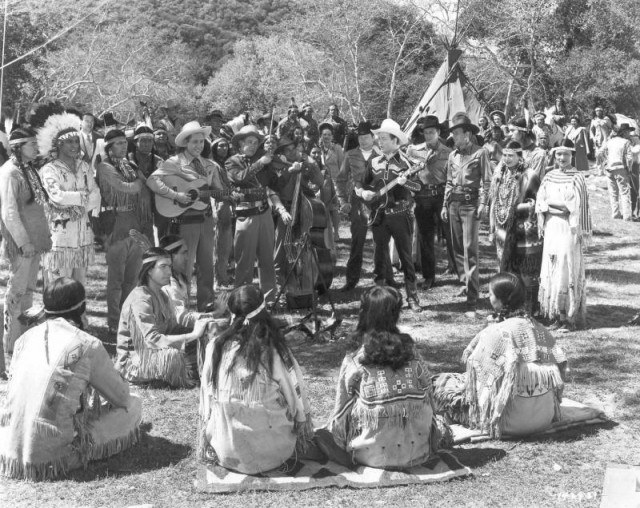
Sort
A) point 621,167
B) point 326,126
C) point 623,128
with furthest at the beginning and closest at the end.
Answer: point 623,128, point 621,167, point 326,126

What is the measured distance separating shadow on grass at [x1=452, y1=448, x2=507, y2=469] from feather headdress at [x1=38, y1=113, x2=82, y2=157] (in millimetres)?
4281

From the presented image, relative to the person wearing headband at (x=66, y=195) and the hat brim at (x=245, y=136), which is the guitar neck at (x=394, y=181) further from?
the person wearing headband at (x=66, y=195)

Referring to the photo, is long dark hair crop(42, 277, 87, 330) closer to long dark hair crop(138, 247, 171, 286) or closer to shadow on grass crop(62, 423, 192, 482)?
shadow on grass crop(62, 423, 192, 482)

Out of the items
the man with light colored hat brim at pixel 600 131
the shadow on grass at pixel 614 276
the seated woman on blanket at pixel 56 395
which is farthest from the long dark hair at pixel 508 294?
the man with light colored hat brim at pixel 600 131

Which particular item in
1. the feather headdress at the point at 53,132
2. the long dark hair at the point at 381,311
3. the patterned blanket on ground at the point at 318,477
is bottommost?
the patterned blanket on ground at the point at 318,477

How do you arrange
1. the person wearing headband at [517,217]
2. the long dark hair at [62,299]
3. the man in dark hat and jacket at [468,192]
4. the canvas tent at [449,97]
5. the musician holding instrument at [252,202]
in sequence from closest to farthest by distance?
the long dark hair at [62,299]
the person wearing headband at [517,217]
the musician holding instrument at [252,202]
the man in dark hat and jacket at [468,192]
the canvas tent at [449,97]

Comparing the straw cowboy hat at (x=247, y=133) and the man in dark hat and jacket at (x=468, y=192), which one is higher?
the straw cowboy hat at (x=247, y=133)

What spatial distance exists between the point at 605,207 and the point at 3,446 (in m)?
15.1

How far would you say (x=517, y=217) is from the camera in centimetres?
848

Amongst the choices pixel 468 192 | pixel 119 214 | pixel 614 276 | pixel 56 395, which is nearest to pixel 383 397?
pixel 56 395

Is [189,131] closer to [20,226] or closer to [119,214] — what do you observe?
[119,214]

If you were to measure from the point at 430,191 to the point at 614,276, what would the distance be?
115 inches

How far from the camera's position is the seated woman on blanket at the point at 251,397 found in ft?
15.7

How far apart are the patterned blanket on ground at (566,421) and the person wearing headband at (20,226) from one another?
12.1ft
